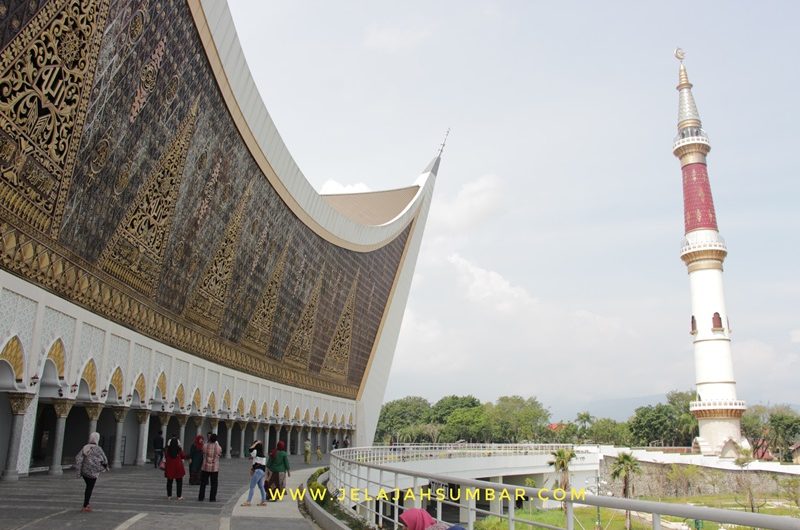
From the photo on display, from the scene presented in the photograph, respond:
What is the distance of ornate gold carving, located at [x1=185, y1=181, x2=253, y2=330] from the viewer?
14.9 m

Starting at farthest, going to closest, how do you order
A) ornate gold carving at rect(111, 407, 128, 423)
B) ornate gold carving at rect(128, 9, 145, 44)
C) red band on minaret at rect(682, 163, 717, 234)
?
red band on minaret at rect(682, 163, 717, 234) < ornate gold carving at rect(111, 407, 128, 423) < ornate gold carving at rect(128, 9, 145, 44)

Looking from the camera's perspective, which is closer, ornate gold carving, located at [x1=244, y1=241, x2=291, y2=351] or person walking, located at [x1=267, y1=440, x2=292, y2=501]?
person walking, located at [x1=267, y1=440, x2=292, y2=501]

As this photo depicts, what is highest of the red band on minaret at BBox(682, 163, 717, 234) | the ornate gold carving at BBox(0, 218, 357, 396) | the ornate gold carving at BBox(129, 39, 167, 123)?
the red band on minaret at BBox(682, 163, 717, 234)

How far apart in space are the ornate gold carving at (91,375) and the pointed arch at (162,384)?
9.03 ft

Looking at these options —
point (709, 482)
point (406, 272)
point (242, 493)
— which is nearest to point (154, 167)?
point (242, 493)

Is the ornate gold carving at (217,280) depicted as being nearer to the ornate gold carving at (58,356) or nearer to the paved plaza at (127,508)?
the ornate gold carving at (58,356)

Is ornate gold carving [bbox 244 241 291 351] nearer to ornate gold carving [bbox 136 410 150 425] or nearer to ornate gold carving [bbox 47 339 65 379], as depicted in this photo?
ornate gold carving [bbox 136 410 150 425]

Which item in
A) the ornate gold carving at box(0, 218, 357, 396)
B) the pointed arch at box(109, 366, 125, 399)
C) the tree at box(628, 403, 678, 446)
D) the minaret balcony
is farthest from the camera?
the tree at box(628, 403, 678, 446)

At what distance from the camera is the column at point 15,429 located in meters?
8.82

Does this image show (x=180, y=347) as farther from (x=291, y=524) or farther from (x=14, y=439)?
(x=291, y=524)

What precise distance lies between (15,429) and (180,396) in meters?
6.04

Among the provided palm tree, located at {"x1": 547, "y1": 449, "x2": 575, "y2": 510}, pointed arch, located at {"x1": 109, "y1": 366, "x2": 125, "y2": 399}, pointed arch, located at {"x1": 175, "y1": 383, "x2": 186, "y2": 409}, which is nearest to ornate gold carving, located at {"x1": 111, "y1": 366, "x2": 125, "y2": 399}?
pointed arch, located at {"x1": 109, "y1": 366, "x2": 125, "y2": 399}

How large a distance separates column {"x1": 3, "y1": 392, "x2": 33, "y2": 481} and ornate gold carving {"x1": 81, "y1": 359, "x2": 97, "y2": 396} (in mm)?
1575

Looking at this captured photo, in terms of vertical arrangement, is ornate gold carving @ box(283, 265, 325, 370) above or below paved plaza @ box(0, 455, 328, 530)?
above
